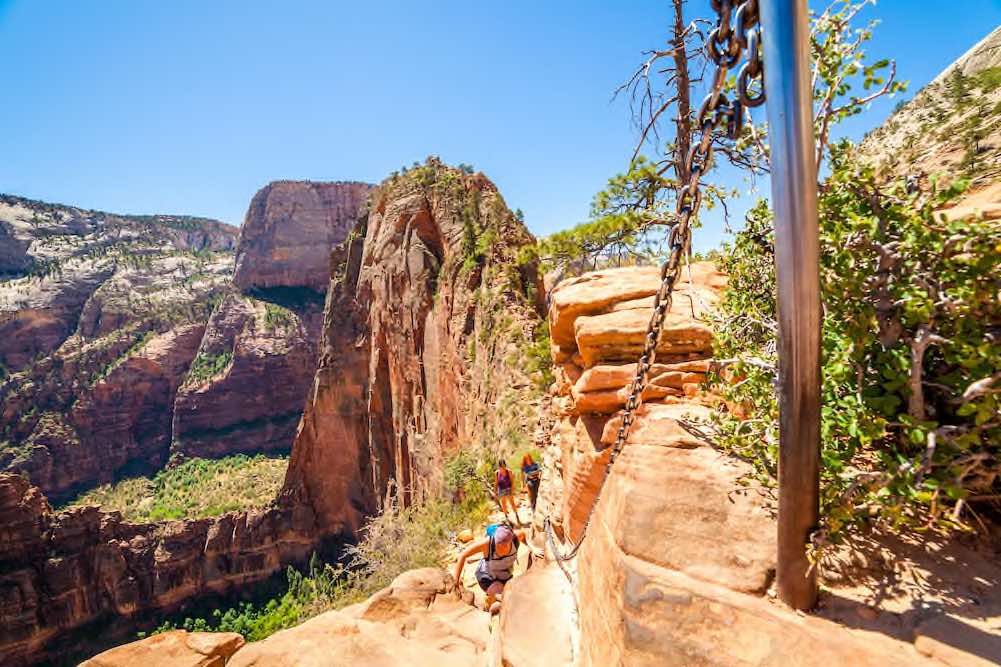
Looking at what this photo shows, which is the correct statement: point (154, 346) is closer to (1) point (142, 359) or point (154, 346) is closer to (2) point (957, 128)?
(1) point (142, 359)

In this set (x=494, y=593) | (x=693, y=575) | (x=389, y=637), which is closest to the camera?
(x=693, y=575)

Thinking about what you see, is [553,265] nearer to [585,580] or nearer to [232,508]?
[585,580]

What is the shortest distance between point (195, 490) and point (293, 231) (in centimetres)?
4108

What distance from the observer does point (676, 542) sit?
2.70m

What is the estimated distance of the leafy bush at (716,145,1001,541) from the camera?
2.07 m

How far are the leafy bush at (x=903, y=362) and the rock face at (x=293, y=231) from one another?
241ft

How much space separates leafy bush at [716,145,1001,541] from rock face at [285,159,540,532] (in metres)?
10.2

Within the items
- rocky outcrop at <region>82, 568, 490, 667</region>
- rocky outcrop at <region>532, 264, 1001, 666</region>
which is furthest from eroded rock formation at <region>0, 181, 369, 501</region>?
rocky outcrop at <region>532, 264, 1001, 666</region>

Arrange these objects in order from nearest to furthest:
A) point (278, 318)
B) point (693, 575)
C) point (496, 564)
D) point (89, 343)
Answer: point (693, 575) → point (496, 564) → point (89, 343) → point (278, 318)

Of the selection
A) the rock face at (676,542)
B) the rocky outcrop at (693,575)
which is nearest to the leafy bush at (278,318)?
the rock face at (676,542)

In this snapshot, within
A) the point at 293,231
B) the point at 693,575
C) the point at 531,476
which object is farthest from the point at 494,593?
the point at 293,231

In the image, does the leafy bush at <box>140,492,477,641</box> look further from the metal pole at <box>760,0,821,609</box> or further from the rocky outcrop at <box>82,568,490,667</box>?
the metal pole at <box>760,0,821,609</box>

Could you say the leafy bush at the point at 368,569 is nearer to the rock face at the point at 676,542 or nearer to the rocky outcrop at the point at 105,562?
the rocky outcrop at the point at 105,562

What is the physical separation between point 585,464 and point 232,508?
42.0 metres
